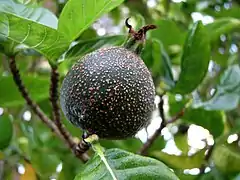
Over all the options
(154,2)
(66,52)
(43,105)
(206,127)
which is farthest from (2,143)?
(154,2)

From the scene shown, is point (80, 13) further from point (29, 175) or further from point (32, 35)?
point (29, 175)

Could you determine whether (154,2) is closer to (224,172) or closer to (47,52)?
(224,172)

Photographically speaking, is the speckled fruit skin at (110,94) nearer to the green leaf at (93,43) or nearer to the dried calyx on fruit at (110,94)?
the dried calyx on fruit at (110,94)

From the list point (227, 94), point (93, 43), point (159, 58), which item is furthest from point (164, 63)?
point (93, 43)

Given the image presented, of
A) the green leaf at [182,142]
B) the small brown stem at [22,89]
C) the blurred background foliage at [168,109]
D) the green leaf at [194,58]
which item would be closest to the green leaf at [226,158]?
the blurred background foliage at [168,109]

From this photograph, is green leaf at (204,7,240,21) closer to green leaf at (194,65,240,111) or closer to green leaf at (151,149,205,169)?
green leaf at (194,65,240,111)
